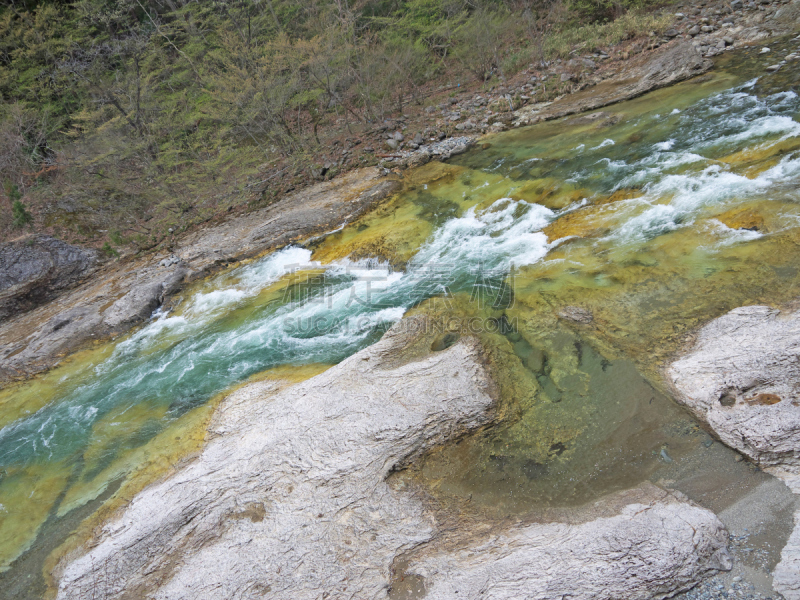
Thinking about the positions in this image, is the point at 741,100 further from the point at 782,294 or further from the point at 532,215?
the point at 782,294

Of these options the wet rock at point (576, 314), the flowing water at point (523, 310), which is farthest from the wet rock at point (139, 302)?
the wet rock at point (576, 314)

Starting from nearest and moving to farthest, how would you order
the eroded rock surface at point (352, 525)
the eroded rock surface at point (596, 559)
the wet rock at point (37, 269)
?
1. the eroded rock surface at point (596, 559)
2. the eroded rock surface at point (352, 525)
3. the wet rock at point (37, 269)

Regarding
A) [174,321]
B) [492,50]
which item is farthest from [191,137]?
[492,50]

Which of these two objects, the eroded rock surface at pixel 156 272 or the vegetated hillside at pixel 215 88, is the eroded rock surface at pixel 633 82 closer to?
the vegetated hillside at pixel 215 88

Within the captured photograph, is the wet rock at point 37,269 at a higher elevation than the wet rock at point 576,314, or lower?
higher

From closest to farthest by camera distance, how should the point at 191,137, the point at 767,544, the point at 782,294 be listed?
the point at 767,544 < the point at 782,294 < the point at 191,137

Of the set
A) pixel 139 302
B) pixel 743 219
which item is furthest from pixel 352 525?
pixel 139 302

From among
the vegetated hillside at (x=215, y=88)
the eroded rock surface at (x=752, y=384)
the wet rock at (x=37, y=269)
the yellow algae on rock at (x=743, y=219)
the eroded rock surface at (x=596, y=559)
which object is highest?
the vegetated hillside at (x=215, y=88)
